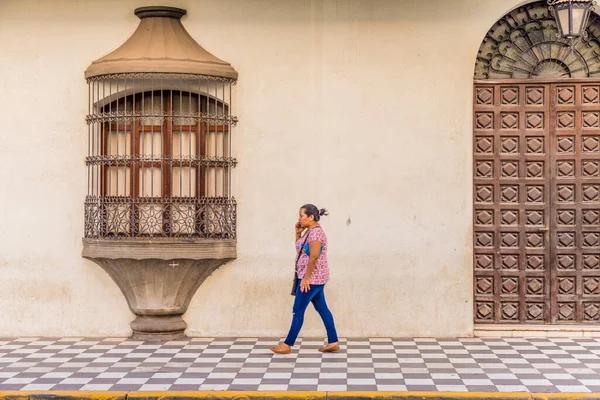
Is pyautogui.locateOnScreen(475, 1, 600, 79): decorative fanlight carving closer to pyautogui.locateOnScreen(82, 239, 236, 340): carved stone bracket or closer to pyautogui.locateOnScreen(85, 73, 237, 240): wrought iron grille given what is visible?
pyautogui.locateOnScreen(85, 73, 237, 240): wrought iron grille

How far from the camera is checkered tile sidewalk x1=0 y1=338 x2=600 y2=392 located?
952 cm

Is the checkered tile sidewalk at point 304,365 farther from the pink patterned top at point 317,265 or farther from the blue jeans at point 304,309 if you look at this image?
the pink patterned top at point 317,265

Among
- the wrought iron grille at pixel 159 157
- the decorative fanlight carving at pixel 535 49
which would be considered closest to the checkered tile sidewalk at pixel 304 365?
the wrought iron grille at pixel 159 157

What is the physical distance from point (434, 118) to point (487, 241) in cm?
164

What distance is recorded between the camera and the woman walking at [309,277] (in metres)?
11.0

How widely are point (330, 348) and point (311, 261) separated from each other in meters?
1.05

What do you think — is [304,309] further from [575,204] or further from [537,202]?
[575,204]

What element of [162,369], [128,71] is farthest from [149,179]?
[162,369]

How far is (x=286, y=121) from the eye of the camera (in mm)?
12414

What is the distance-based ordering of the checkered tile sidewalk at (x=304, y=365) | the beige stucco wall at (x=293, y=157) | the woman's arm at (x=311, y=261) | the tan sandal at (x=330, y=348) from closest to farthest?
the checkered tile sidewalk at (x=304, y=365)
the woman's arm at (x=311, y=261)
the tan sandal at (x=330, y=348)
the beige stucco wall at (x=293, y=157)

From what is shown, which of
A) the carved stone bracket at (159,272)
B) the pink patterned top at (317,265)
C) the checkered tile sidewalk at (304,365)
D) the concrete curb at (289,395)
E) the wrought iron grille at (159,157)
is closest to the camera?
the concrete curb at (289,395)

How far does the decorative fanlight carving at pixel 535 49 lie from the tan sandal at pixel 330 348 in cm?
388

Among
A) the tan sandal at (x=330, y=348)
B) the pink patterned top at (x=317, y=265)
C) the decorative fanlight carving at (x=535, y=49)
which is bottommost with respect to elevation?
the tan sandal at (x=330, y=348)

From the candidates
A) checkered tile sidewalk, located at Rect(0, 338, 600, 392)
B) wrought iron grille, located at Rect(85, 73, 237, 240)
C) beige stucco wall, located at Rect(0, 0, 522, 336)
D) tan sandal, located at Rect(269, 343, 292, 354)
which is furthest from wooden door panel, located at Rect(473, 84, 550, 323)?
wrought iron grille, located at Rect(85, 73, 237, 240)
